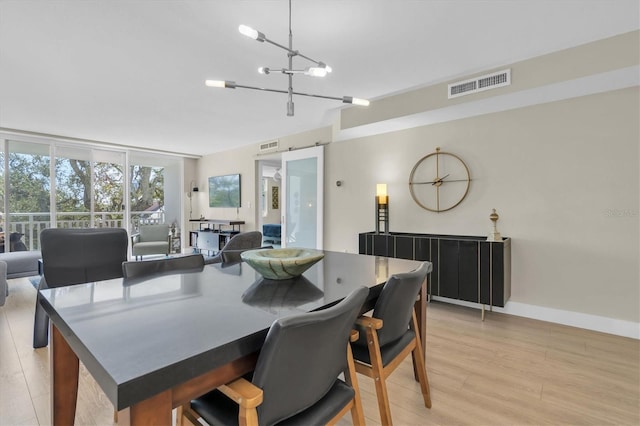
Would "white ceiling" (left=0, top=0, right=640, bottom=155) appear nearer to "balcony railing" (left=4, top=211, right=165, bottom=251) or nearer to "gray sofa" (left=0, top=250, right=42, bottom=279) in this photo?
"gray sofa" (left=0, top=250, right=42, bottom=279)

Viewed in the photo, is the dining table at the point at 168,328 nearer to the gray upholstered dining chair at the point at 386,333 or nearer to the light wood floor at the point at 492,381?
the gray upholstered dining chair at the point at 386,333

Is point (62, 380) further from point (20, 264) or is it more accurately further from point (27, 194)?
point (27, 194)

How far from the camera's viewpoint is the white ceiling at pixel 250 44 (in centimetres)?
208

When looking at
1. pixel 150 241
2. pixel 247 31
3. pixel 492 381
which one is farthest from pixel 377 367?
pixel 150 241

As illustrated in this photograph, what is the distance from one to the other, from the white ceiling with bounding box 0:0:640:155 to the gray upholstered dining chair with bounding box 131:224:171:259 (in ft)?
8.47

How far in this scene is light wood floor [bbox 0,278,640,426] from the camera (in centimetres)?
165

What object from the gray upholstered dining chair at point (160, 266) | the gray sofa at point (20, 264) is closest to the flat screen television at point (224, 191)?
the gray sofa at point (20, 264)

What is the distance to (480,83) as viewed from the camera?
9.73 feet

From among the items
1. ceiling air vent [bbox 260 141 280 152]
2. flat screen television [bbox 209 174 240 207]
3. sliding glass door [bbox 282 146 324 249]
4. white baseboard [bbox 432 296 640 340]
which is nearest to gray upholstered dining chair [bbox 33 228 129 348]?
sliding glass door [bbox 282 146 324 249]

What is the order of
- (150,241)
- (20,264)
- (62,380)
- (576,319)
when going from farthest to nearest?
1. (150,241)
2. (20,264)
3. (576,319)
4. (62,380)

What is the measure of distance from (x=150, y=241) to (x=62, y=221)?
1538mm

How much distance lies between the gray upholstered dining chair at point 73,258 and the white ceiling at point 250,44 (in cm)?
155

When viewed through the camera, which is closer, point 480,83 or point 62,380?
point 62,380

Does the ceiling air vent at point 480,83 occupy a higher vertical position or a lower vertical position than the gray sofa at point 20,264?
higher
